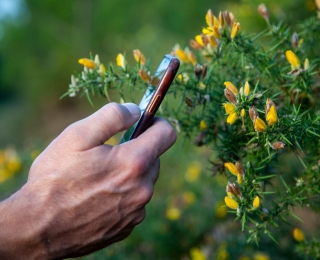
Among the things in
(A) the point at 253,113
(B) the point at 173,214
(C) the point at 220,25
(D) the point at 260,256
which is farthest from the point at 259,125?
(B) the point at 173,214

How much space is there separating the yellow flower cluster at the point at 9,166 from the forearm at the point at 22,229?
177 cm

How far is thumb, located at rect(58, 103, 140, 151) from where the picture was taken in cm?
111

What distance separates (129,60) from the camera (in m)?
7.03

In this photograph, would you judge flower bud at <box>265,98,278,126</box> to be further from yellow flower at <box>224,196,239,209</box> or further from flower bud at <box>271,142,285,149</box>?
yellow flower at <box>224,196,239,209</box>

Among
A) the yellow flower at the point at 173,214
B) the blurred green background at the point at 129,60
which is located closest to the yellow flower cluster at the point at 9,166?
the blurred green background at the point at 129,60

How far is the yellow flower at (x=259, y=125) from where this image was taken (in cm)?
108

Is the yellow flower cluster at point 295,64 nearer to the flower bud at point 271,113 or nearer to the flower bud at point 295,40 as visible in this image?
the flower bud at point 295,40

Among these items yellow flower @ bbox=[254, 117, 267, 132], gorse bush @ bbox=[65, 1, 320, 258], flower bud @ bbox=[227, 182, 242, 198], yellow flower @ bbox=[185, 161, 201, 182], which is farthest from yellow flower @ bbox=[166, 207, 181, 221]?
yellow flower @ bbox=[254, 117, 267, 132]

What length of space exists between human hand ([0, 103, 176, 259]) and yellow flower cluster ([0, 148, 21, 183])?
5.81 feet

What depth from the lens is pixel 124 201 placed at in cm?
Answer: 114

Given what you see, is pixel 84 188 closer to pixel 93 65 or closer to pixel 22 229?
pixel 22 229

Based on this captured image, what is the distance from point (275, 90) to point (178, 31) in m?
6.48

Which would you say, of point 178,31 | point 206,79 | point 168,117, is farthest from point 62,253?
point 178,31

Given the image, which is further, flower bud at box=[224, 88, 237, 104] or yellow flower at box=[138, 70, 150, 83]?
yellow flower at box=[138, 70, 150, 83]
